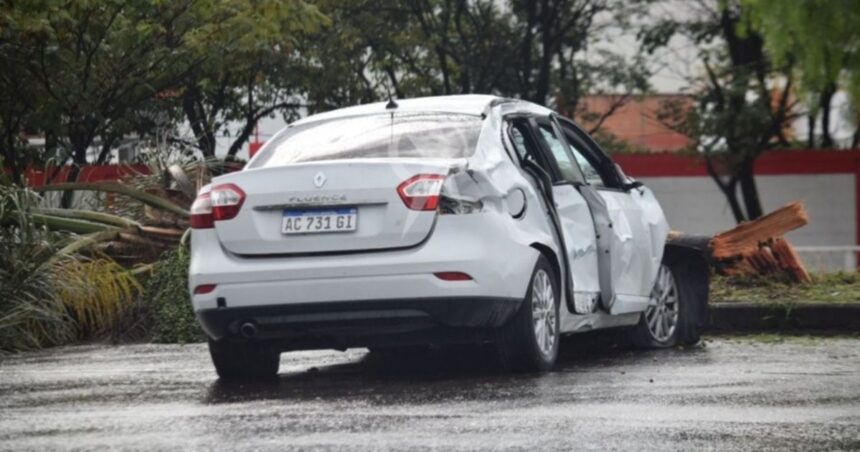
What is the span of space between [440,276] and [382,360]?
2202 mm

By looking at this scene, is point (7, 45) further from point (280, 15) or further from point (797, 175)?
point (797, 175)

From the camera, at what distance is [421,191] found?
9.13 meters

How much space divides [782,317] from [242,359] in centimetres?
514

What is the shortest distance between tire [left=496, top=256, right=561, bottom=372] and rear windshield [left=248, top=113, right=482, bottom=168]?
0.79 meters

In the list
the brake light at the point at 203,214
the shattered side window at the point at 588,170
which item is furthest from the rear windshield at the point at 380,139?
the shattered side window at the point at 588,170

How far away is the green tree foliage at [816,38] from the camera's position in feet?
24.1

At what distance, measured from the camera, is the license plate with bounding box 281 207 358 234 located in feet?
30.1

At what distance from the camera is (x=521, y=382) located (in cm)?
917

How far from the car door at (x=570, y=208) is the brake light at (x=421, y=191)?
109cm

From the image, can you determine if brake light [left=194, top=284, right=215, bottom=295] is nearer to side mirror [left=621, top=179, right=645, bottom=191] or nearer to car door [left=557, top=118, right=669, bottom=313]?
car door [left=557, top=118, right=669, bottom=313]

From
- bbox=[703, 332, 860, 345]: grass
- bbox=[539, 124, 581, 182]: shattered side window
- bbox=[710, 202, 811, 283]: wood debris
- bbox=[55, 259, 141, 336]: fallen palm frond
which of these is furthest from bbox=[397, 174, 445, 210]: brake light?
bbox=[710, 202, 811, 283]: wood debris

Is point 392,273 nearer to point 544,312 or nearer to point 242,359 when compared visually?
point 544,312

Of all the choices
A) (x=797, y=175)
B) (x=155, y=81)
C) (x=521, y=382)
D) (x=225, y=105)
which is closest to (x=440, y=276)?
(x=521, y=382)

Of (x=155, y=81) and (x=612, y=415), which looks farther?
(x=155, y=81)
